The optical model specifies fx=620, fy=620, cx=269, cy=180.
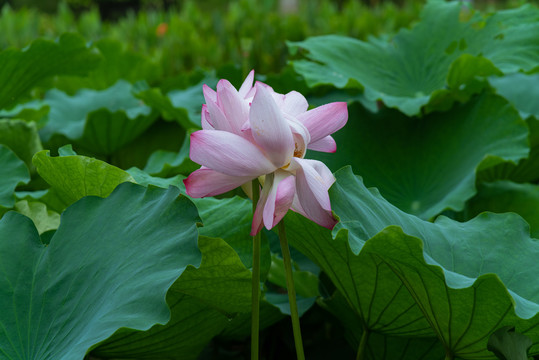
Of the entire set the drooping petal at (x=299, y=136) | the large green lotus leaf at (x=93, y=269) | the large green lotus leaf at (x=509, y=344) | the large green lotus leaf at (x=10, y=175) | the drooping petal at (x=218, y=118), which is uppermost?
the drooping petal at (x=218, y=118)

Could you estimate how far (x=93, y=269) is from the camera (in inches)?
30.5

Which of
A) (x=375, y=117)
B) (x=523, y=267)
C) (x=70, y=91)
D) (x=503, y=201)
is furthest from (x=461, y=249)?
(x=70, y=91)

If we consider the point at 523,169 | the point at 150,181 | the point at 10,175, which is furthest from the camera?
the point at 523,169

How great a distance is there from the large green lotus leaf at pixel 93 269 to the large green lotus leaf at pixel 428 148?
588mm

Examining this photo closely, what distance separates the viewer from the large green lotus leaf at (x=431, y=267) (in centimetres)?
72

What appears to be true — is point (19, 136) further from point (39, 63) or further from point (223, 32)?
point (223, 32)

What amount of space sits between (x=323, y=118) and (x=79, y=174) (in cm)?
40

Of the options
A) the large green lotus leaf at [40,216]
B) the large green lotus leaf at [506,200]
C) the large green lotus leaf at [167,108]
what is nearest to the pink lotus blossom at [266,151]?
the large green lotus leaf at [40,216]

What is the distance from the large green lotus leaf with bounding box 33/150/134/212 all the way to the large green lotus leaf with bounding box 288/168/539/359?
0.28 m

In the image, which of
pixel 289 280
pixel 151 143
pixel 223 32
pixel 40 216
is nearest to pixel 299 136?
pixel 289 280

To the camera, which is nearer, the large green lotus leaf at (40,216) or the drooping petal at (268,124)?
the drooping petal at (268,124)

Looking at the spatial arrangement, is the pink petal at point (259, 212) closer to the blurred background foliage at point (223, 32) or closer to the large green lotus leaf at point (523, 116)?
the large green lotus leaf at point (523, 116)

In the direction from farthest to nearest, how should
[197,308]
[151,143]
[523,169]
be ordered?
1. [151,143]
2. [523,169]
3. [197,308]

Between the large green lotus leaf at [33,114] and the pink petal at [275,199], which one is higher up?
the pink petal at [275,199]
